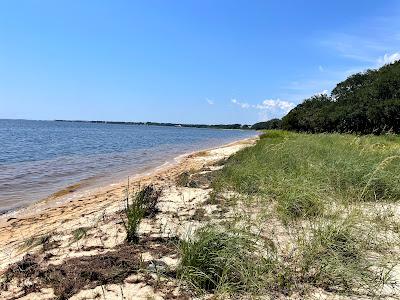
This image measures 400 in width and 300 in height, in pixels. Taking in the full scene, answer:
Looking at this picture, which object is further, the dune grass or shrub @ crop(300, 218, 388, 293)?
the dune grass

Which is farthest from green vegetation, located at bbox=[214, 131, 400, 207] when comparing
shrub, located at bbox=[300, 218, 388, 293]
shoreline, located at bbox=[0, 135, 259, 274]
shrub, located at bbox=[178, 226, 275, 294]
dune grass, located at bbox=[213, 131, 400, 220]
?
shoreline, located at bbox=[0, 135, 259, 274]

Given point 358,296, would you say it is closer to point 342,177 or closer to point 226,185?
point 342,177

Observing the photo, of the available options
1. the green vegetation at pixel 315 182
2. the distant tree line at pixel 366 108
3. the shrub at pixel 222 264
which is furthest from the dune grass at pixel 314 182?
the distant tree line at pixel 366 108

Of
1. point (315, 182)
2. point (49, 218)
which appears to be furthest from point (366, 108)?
point (49, 218)

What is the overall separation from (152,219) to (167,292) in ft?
9.44

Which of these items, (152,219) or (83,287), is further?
(152,219)

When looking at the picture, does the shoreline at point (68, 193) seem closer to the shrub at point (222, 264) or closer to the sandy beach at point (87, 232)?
the sandy beach at point (87, 232)

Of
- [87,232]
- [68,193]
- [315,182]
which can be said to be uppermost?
[315,182]

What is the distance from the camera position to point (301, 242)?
16.5ft

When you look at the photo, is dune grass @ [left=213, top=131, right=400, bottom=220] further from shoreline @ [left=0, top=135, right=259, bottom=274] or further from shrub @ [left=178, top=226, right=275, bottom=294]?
shoreline @ [left=0, top=135, right=259, bottom=274]

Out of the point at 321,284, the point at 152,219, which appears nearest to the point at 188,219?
the point at 152,219

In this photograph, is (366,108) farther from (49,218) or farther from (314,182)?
(49,218)

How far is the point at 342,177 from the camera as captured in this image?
324 inches

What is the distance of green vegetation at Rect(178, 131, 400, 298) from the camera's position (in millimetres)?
4078
